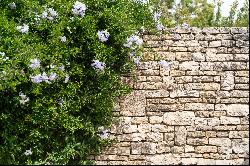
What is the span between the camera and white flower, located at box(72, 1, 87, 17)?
6320mm

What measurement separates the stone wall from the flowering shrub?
238 millimetres

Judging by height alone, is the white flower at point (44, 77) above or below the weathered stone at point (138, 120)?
above

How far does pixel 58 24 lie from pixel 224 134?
232 centimetres

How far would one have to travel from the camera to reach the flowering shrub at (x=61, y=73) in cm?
605

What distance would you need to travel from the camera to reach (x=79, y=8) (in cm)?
634

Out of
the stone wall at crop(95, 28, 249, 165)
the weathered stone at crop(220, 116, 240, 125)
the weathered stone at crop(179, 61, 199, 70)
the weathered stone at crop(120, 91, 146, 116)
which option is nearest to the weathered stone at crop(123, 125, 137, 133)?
the stone wall at crop(95, 28, 249, 165)

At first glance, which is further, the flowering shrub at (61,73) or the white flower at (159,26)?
the white flower at (159,26)

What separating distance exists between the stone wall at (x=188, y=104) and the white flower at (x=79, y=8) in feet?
2.97

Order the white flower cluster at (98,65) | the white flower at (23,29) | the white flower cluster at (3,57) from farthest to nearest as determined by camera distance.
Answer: the white flower cluster at (98,65) → the white flower at (23,29) → the white flower cluster at (3,57)

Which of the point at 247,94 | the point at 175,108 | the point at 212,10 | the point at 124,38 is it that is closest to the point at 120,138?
the point at 175,108

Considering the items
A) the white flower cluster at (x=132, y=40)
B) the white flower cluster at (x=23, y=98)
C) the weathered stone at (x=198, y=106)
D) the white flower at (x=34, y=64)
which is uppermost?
the white flower cluster at (x=132, y=40)

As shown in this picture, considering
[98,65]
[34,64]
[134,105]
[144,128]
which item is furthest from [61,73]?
[144,128]

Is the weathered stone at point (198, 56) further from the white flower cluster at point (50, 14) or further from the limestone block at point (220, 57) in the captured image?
the white flower cluster at point (50, 14)

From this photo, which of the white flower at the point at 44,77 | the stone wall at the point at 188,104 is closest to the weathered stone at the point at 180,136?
the stone wall at the point at 188,104
